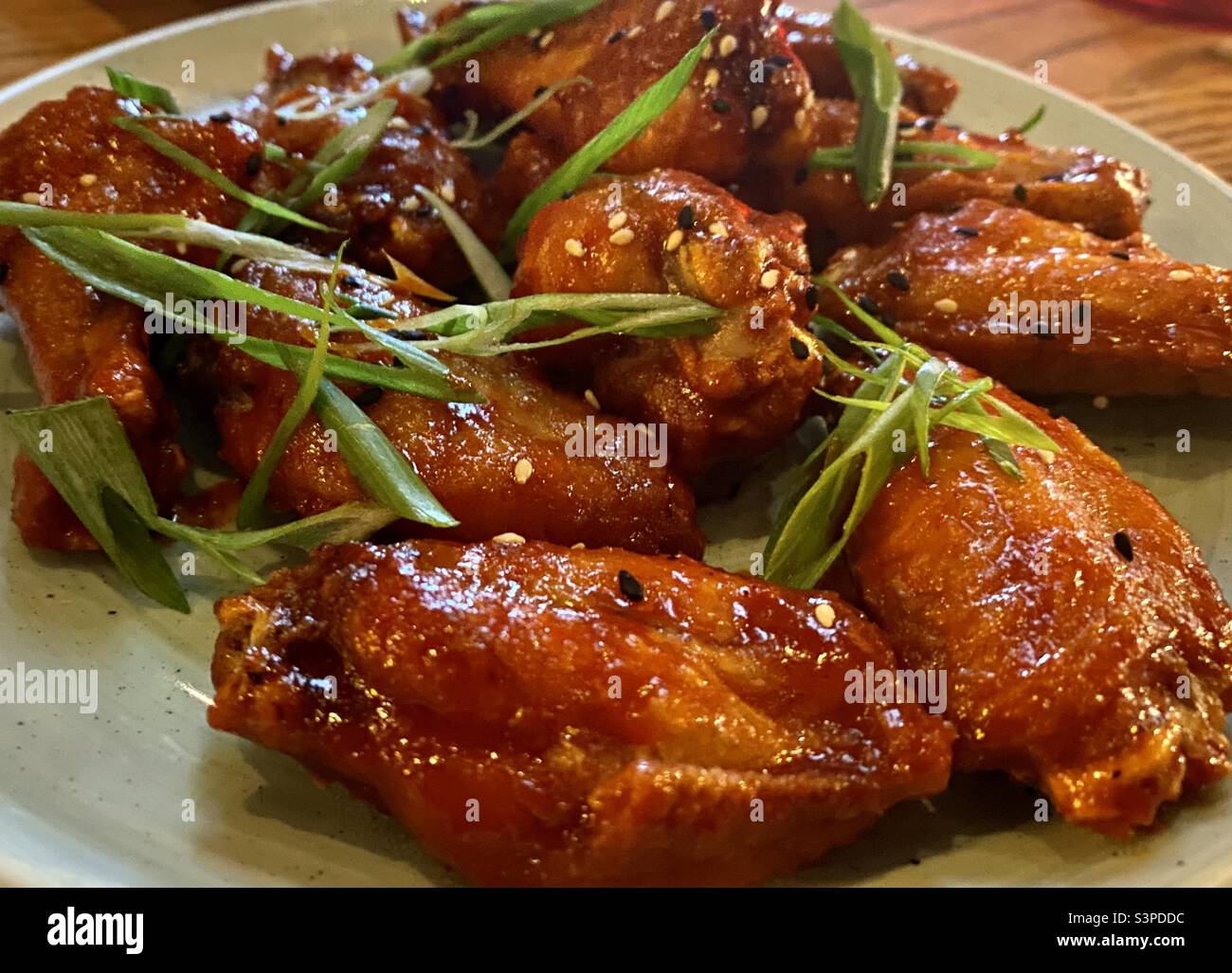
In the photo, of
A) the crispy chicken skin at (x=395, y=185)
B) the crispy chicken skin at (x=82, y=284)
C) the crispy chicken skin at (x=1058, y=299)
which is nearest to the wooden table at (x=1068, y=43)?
the crispy chicken skin at (x=395, y=185)

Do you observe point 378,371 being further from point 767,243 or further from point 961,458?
point 961,458

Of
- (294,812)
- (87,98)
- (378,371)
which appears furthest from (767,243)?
(87,98)

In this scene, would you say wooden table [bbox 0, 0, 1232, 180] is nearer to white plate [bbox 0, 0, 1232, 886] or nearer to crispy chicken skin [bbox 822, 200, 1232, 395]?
crispy chicken skin [bbox 822, 200, 1232, 395]

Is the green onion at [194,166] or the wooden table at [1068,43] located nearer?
the green onion at [194,166]

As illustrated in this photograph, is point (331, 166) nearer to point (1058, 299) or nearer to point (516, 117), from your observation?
point (516, 117)

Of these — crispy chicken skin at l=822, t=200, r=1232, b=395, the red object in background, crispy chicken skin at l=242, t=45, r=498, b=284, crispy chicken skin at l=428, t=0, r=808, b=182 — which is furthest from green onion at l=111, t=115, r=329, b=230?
the red object in background

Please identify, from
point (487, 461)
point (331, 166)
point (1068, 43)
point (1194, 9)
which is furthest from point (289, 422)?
point (1194, 9)

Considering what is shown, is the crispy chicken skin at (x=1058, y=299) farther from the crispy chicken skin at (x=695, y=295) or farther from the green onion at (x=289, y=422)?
the green onion at (x=289, y=422)
